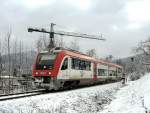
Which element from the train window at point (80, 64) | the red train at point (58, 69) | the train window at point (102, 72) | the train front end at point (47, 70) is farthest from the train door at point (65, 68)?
the train window at point (102, 72)

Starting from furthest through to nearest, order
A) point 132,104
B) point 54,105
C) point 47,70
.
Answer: point 47,70 → point 132,104 → point 54,105

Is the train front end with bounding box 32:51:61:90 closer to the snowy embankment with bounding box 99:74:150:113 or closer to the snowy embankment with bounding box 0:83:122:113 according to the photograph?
the snowy embankment with bounding box 0:83:122:113

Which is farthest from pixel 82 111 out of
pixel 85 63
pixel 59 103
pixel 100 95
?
pixel 85 63

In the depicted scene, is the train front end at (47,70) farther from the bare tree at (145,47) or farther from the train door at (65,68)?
the bare tree at (145,47)

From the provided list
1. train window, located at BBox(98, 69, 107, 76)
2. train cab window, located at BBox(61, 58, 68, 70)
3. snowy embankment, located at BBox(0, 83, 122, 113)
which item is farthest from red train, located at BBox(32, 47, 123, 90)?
train window, located at BBox(98, 69, 107, 76)

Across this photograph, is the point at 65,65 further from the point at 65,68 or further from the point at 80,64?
the point at 80,64

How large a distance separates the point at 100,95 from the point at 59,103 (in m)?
7.32

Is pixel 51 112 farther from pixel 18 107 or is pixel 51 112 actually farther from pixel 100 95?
pixel 100 95

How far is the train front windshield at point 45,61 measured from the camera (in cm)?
2343

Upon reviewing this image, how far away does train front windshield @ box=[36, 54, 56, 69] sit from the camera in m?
23.4

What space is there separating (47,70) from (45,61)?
0.99 metres

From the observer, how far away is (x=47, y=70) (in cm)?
2316

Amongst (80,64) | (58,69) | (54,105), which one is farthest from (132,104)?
(80,64)

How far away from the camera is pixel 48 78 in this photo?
75.3 feet
